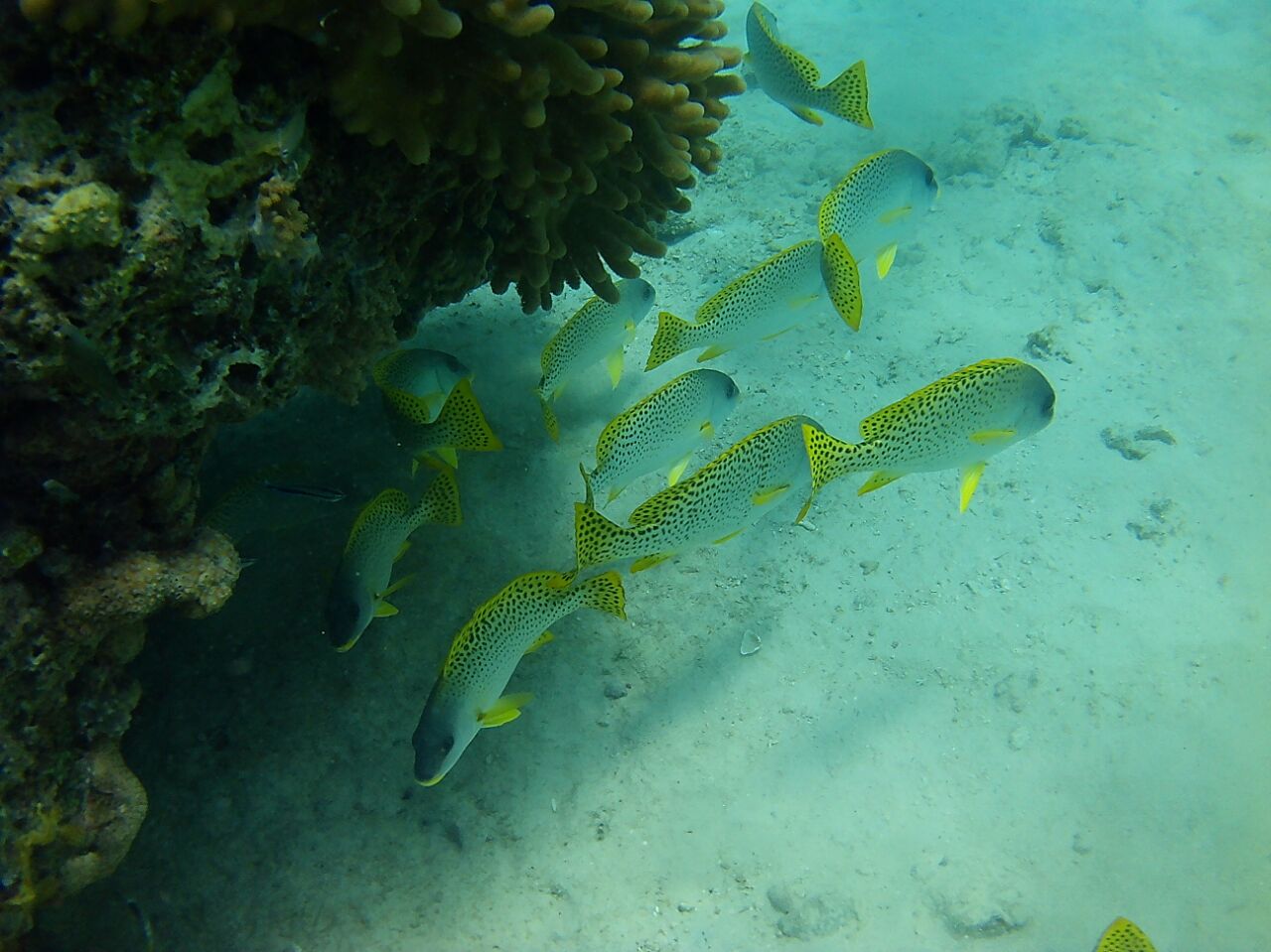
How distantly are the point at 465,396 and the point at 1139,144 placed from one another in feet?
26.1

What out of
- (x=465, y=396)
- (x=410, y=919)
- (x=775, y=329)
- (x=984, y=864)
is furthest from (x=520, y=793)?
(x=775, y=329)

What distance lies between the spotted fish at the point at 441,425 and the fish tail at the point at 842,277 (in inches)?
76.2

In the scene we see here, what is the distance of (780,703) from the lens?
395 cm

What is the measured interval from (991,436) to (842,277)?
1.13 metres

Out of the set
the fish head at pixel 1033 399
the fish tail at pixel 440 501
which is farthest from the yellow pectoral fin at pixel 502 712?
the fish head at pixel 1033 399

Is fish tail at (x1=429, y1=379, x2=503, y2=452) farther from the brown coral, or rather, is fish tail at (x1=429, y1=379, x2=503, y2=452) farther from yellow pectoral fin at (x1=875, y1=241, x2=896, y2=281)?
yellow pectoral fin at (x1=875, y1=241, x2=896, y2=281)

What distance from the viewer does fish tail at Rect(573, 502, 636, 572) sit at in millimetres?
3156

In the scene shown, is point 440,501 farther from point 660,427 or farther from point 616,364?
point 616,364

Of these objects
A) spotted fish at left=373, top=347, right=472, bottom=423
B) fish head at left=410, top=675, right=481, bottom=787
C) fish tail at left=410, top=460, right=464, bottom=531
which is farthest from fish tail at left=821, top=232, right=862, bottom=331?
fish head at left=410, top=675, right=481, bottom=787

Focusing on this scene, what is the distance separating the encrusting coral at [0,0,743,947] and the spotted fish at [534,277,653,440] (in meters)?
0.81

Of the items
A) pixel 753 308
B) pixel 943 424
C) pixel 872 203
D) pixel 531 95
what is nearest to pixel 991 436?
pixel 943 424

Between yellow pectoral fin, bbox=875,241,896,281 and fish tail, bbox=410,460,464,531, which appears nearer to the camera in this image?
fish tail, bbox=410,460,464,531

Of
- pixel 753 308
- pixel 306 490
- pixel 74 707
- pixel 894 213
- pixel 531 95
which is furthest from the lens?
pixel 894 213

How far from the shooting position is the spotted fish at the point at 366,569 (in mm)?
3432
